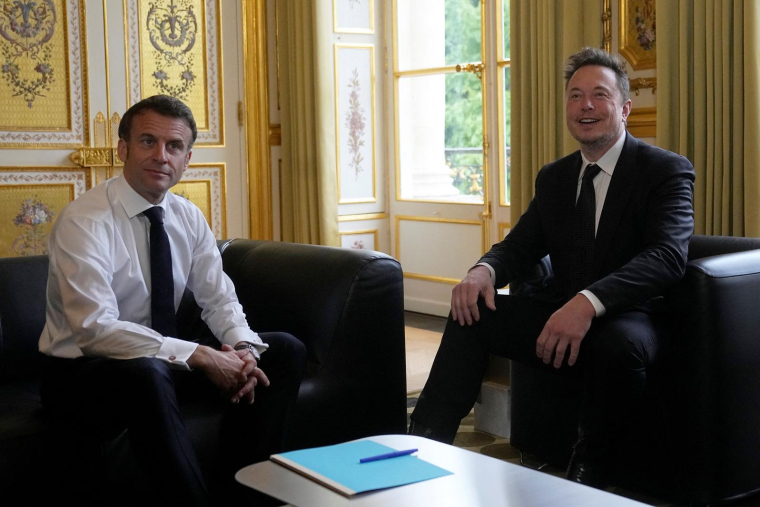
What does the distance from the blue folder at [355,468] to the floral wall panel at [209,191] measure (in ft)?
12.3

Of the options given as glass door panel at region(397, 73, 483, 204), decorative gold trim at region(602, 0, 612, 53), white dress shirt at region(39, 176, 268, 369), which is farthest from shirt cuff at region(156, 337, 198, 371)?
glass door panel at region(397, 73, 483, 204)

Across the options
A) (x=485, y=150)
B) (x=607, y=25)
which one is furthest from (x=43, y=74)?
(x=607, y=25)

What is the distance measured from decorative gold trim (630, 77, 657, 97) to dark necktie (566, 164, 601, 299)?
1.46 m

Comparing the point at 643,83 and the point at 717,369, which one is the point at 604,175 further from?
the point at 643,83

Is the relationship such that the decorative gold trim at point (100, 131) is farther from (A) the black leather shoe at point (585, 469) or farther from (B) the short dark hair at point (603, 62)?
(A) the black leather shoe at point (585, 469)

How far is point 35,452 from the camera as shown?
1.94m

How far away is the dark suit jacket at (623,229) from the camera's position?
2.11 m

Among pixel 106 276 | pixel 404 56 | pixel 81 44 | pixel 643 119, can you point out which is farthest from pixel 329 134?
pixel 106 276

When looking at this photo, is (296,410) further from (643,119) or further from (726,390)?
(643,119)

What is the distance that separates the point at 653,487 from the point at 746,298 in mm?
535

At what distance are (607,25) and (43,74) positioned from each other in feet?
9.40

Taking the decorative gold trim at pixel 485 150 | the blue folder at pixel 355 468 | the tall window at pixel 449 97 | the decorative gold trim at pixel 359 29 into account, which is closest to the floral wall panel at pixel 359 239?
the tall window at pixel 449 97

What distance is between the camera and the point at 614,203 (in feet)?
7.62

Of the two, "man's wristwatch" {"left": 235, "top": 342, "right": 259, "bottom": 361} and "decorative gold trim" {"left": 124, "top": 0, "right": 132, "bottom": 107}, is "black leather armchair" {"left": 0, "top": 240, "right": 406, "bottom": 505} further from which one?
"decorative gold trim" {"left": 124, "top": 0, "right": 132, "bottom": 107}
